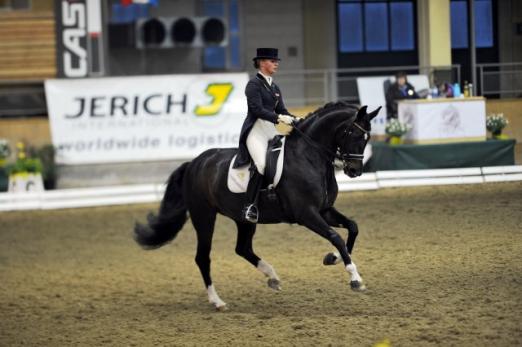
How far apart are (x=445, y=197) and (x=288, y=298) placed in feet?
22.8

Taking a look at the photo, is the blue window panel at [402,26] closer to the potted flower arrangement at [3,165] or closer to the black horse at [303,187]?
the potted flower arrangement at [3,165]

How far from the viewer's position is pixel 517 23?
79.2ft

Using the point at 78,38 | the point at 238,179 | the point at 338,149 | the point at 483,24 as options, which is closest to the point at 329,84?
the point at 78,38

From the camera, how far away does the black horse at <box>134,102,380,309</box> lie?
8.14m

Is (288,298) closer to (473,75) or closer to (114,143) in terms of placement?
(114,143)

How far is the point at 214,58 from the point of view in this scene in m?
24.3

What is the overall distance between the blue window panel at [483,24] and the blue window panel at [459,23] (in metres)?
0.44

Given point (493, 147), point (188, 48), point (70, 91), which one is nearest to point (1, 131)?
point (70, 91)

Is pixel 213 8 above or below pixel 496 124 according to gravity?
above

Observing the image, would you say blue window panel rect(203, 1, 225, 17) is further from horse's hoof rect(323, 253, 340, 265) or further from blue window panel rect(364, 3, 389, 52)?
horse's hoof rect(323, 253, 340, 265)

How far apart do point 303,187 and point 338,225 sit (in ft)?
1.70

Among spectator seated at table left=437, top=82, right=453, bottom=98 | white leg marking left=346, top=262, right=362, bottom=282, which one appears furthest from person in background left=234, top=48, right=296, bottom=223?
spectator seated at table left=437, top=82, right=453, bottom=98

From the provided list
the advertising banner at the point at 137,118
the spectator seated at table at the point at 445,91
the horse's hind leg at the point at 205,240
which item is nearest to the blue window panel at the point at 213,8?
the advertising banner at the point at 137,118

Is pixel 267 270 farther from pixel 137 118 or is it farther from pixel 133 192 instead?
pixel 137 118
